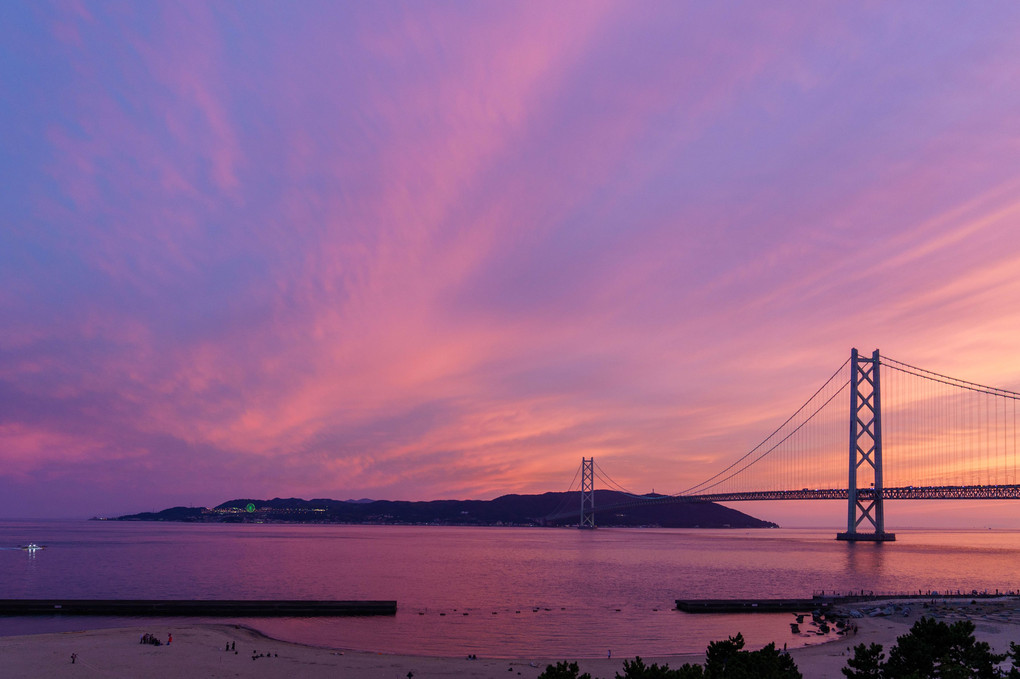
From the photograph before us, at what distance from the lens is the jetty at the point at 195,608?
4181cm

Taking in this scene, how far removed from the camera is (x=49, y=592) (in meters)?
51.5

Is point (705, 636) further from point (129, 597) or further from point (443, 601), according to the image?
point (129, 597)

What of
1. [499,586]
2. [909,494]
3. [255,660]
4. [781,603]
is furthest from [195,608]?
[909,494]

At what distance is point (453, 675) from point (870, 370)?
11185 centimetres

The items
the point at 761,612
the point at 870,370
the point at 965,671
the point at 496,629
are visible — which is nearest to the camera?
the point at 965,671

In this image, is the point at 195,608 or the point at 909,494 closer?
the point at 195,608

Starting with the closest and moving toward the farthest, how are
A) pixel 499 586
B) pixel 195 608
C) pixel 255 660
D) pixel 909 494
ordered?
pixel 255 660 < pixel 195 608 < pixel 499 586 < pixel 909 494

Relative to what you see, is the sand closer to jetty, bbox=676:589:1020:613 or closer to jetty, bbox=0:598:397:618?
jetty, bbox=0:598:397:618

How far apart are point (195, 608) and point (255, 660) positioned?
17.2 meters

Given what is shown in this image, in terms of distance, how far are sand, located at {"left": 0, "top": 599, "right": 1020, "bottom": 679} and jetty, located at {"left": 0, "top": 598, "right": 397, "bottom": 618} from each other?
7068 mm

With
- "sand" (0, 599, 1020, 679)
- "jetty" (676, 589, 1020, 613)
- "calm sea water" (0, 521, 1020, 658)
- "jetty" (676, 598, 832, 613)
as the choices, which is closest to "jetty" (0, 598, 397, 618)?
"calm sea water" (0, 521, 1020, 658)

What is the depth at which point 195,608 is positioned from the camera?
43188 mm

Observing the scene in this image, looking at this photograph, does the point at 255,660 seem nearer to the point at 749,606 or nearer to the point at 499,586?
the point at 749,606

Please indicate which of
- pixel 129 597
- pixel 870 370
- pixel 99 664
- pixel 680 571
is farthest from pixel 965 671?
pixel 870 370
